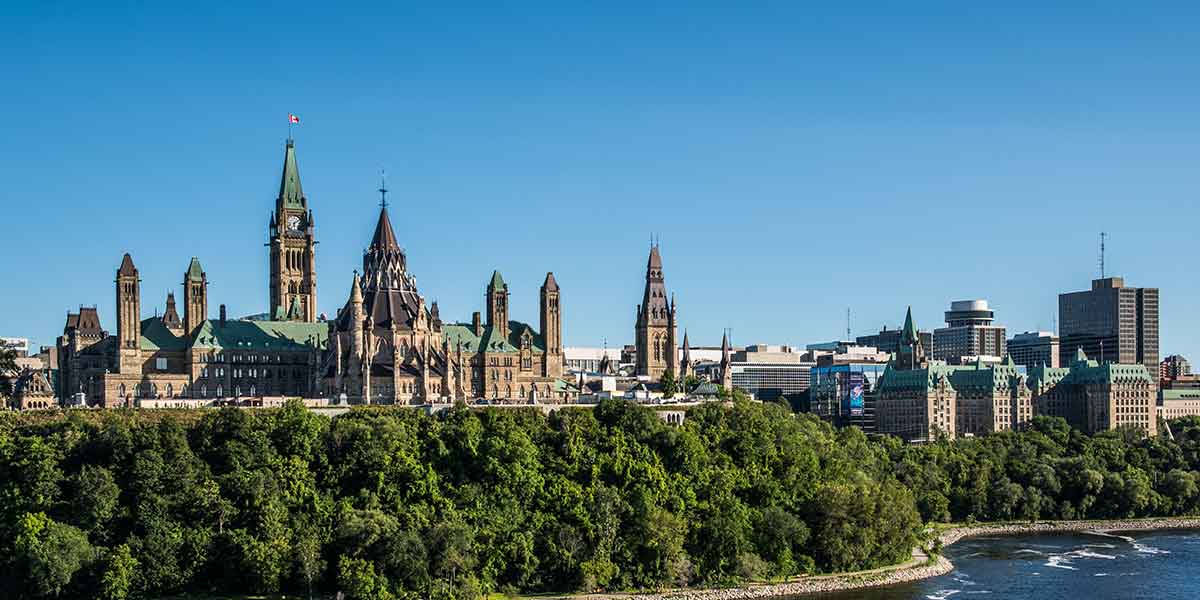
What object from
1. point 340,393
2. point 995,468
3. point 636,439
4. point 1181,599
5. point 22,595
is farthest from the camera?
point 995,468

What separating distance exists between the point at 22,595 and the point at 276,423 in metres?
27.0

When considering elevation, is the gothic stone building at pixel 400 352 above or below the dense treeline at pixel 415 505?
above

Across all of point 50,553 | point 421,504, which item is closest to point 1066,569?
point 421,504

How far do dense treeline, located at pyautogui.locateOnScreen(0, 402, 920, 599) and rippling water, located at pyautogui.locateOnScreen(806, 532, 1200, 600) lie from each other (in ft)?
28.4

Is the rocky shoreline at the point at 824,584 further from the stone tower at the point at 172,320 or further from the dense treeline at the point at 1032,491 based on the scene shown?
the stone tower at the point at 172,320

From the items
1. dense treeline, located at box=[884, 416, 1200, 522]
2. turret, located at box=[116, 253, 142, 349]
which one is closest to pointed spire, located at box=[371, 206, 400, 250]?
turret, located at box=[116, 253, 142, 349]

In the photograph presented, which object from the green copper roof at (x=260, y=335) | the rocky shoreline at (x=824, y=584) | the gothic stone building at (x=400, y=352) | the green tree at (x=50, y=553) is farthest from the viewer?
the green copper roof at (x=260, y=335)

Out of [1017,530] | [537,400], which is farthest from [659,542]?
[1017,530]

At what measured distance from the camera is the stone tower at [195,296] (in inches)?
7618

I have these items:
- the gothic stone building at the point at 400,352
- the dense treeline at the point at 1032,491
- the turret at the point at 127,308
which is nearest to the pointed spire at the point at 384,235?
the gothic stone building at the point at 400,352

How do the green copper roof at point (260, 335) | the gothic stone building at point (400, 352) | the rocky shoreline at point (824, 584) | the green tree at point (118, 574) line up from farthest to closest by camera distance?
the green copper roof at point (260, 335)
the gothic stone building at point (400, 352)
the rocky shoreline at point (824, 584)
the green tree at point (118, 574)

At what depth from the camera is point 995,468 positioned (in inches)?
7756

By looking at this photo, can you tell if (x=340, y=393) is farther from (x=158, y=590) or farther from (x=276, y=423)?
(x=158, y=590)

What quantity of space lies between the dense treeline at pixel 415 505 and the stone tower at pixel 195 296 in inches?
1852
